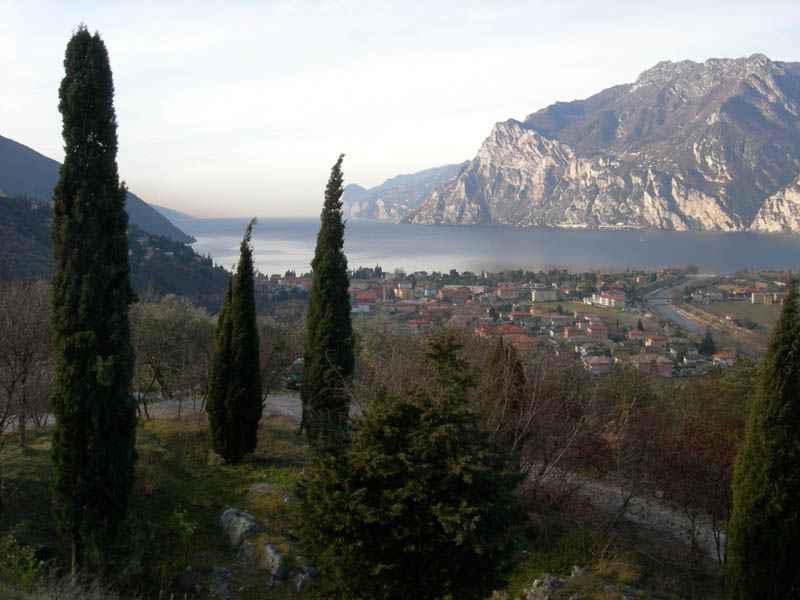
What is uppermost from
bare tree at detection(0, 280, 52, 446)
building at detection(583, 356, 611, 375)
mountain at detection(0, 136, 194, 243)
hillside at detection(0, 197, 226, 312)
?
mountain at detection(0, 136, 194, 243)

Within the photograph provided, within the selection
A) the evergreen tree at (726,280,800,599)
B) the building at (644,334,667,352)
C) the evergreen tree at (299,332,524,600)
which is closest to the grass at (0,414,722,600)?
the evergreen tree at (299,332,524,600)

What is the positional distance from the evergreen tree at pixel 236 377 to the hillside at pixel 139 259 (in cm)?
2448

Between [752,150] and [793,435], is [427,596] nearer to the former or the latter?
[793,435]

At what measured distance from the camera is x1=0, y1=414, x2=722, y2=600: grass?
6.79m

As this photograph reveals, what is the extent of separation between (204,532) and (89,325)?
3556mm

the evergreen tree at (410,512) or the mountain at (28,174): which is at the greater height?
the mountain at (28,174)

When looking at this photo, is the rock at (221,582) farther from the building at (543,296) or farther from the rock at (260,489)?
the building at (543,296)

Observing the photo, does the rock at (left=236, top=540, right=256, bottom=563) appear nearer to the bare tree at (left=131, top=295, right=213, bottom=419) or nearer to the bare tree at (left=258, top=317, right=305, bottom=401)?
the bare tree at (left=131, top=295, right=213, bottom=419)

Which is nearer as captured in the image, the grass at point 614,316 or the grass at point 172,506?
the grass at point 172,506

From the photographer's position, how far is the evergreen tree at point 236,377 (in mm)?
10930

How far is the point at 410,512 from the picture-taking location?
16.2ft

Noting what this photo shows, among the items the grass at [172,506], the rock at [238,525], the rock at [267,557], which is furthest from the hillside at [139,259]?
the rock at [267,557]

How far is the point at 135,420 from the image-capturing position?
7.21m

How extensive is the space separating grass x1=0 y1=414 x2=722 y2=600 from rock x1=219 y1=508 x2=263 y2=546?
118 millimetres
